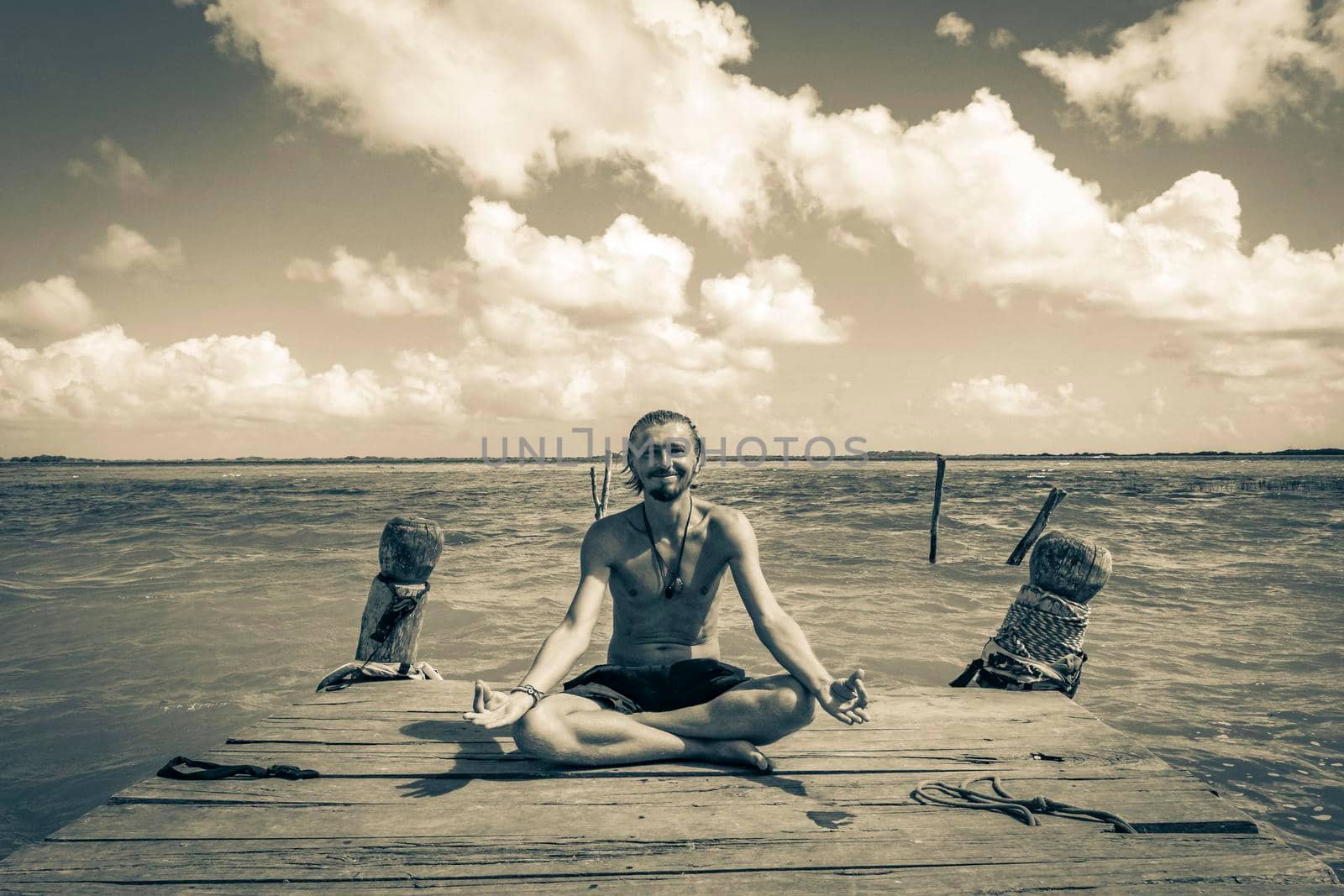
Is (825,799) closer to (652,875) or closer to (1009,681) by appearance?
(652,875)

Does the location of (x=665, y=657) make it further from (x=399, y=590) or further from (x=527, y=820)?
(x=399, y=590)

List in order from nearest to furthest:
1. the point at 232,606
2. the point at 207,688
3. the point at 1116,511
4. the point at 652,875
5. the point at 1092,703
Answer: the point at 652,875, the point at 1092,703, the point at 207,688, the point at 232,606, the point at 1116,511

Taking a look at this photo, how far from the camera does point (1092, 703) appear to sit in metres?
7.17

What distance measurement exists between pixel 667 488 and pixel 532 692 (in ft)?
4.09

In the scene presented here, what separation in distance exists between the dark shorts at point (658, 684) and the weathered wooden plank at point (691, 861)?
974 mm

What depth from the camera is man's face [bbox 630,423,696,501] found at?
12.6 ft

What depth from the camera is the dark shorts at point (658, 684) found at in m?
3.76

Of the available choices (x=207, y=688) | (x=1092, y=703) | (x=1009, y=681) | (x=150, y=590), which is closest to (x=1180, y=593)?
(x=1092, y=703)

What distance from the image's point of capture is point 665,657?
13.3ft

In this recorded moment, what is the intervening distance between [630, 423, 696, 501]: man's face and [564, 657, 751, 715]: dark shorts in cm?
95

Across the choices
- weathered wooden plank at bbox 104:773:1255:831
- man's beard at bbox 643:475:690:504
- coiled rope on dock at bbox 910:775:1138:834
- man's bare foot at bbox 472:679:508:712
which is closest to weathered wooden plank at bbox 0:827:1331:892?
coiled rope on dock at bbox 910:775:1138:834

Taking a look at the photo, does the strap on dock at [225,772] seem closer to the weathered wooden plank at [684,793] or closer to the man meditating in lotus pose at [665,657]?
the weathered wooden plank at [684,793]

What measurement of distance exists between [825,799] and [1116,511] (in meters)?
31.2

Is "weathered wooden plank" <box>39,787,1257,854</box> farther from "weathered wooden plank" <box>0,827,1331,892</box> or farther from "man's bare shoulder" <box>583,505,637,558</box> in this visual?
"man's bare shoulder" <box>583,505,637,558</box>
